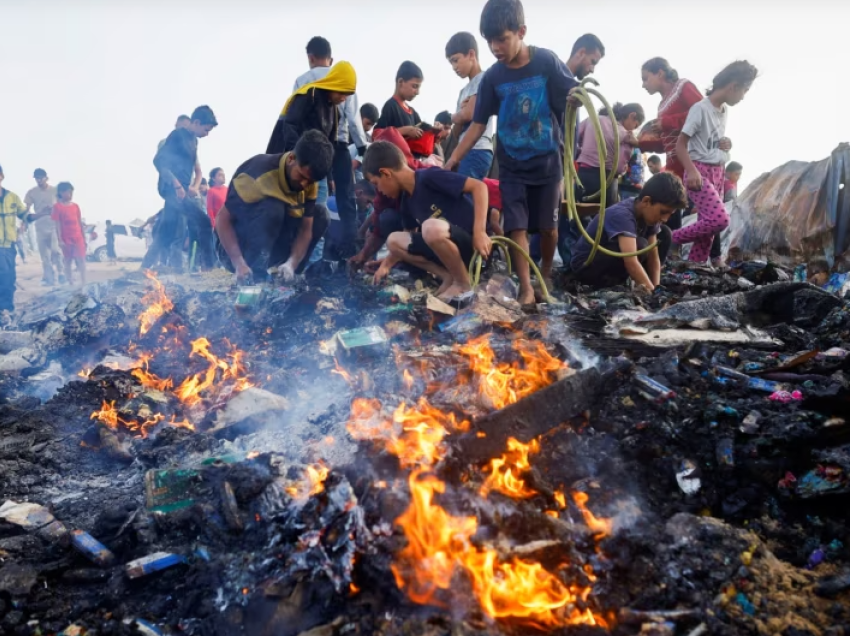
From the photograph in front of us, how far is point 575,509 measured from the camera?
233 cm

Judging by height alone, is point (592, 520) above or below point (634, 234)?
below

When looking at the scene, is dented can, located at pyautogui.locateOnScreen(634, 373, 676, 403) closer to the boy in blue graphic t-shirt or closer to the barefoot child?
the boy in blue graphic t-shirt

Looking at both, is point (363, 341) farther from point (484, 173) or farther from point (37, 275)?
point (37, 275)

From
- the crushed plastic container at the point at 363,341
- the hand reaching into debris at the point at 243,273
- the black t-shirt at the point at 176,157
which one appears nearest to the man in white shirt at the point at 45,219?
the black t-shirt at the point at 176,157

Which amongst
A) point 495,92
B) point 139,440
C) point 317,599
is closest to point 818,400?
point 317,599

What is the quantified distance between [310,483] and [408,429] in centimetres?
56

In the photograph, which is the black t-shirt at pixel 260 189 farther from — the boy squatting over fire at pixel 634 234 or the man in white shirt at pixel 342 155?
the boy squatting over fire at pixel 634 234

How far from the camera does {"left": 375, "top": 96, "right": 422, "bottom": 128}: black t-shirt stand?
629 centimetres

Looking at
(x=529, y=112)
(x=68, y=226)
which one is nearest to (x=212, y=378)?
(x=529, y=112)

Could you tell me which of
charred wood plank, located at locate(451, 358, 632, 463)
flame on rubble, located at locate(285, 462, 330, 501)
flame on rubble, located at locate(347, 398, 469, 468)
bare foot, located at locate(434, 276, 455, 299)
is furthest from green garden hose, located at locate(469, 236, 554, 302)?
flame on rubble, located at locate(285, 462, 330, 501)

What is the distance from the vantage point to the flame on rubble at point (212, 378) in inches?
154

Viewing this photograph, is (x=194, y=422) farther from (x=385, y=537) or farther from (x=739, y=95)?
(x=739, y=95)

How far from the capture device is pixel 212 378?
4086mm

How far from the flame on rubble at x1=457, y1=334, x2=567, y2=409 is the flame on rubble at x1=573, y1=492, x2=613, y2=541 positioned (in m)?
0.55
